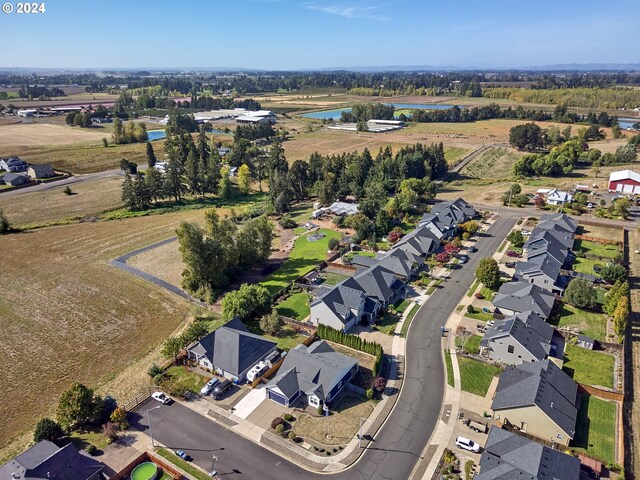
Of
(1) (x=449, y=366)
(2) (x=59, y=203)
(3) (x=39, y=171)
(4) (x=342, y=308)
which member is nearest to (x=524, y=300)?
(1) (x=449, y=366)

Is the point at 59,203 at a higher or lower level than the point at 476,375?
higher

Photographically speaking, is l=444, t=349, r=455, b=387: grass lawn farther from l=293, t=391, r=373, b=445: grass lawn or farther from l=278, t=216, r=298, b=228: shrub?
l=278, t=216, r=298, b=228: shrub

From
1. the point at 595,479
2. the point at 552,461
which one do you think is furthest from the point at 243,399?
the point at 595,479

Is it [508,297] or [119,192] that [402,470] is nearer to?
[508,297]

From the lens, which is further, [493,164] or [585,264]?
[493,164]

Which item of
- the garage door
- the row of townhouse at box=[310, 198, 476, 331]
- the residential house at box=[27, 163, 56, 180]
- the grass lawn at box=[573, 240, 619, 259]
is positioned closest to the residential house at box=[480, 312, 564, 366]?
the row of townhouse at box=[310, 198, 476, 331]

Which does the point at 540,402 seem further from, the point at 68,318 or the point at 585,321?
the point at 68,318
